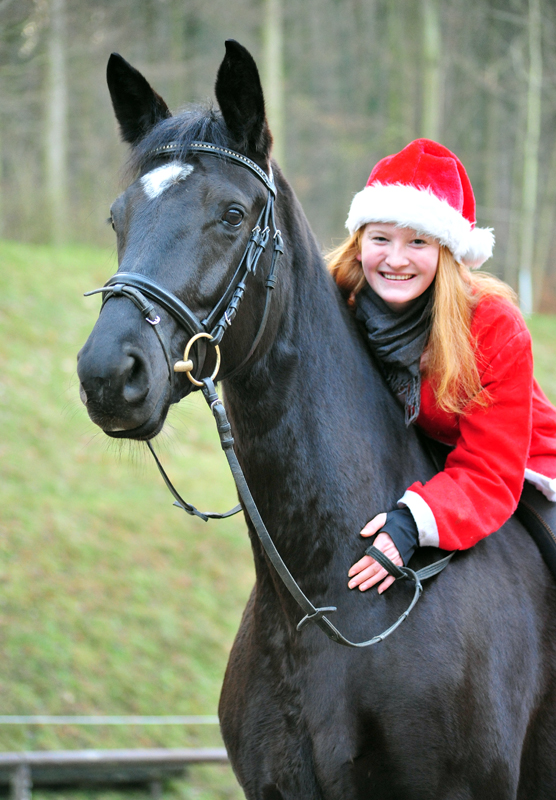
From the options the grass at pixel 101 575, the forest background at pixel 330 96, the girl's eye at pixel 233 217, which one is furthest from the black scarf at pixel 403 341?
the forest background at pixel 330 96

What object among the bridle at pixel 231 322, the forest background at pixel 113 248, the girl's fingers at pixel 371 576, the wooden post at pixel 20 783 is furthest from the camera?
the forest background at pixel 113 248

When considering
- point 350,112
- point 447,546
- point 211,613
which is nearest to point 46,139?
point 350,112

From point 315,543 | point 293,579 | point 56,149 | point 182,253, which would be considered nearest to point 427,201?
point 182,253

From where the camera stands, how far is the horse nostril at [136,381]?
68.1 inches

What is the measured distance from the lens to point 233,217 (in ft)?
6.69

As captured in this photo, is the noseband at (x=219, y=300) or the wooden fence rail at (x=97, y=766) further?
the wooden fence rail at (x=97, y=766)

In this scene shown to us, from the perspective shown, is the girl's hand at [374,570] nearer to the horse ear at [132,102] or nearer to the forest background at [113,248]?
the forest background at [113,248]

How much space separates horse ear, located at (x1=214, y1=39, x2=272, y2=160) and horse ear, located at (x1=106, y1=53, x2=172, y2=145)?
0.28m

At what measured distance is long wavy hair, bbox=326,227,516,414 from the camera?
2338mm

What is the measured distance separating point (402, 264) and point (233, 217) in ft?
2.23

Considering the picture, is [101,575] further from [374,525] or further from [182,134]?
[182,134]

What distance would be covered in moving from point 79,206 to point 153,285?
53.4 feet

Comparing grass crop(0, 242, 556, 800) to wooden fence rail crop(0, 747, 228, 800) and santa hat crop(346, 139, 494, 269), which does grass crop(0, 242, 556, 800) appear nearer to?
wooden fence rail crop(0, 747, 228, 800)

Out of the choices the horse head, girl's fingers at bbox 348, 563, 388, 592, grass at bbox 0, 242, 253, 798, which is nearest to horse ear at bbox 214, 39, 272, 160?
the horse head
